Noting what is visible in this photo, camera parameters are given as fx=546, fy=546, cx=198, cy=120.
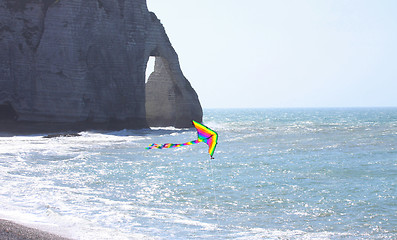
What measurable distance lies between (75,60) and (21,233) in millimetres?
38219

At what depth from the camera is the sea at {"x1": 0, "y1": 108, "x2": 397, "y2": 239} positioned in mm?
12133

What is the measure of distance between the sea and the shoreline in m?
0.81

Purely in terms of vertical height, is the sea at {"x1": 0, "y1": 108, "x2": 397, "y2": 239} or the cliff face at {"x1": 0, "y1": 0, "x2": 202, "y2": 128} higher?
the cliff face at {"x1": 0, "y1": 0, "x2": 202, "y2": 128}

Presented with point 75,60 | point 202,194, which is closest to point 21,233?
point 202,194

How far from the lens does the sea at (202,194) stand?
1213 cm

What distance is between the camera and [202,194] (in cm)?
1636

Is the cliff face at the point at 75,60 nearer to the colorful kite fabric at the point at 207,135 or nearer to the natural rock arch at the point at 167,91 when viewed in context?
the natural rock arch at the point at 167,91

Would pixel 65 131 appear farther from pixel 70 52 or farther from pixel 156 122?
pixel 156 122

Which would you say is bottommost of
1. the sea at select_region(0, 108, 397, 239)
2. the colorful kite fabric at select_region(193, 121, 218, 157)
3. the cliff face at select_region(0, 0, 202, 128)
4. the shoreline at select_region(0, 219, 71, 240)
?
the sea at select_region(0, 108, 397, 239)

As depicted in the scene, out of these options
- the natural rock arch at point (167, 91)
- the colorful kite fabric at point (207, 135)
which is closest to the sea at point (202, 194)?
the colorful kite fabric at point (207, 135)

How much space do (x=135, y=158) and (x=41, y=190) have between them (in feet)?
33.3

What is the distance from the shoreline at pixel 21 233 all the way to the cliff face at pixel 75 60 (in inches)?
1402

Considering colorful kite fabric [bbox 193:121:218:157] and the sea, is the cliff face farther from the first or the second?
colorful kite fabric [bbox 193:121:218:157]

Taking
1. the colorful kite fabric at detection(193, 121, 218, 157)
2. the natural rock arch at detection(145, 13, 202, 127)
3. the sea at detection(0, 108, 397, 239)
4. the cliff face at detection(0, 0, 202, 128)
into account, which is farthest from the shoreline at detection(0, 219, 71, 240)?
the natural rock arch at detection(145, 13, 202, 127)
